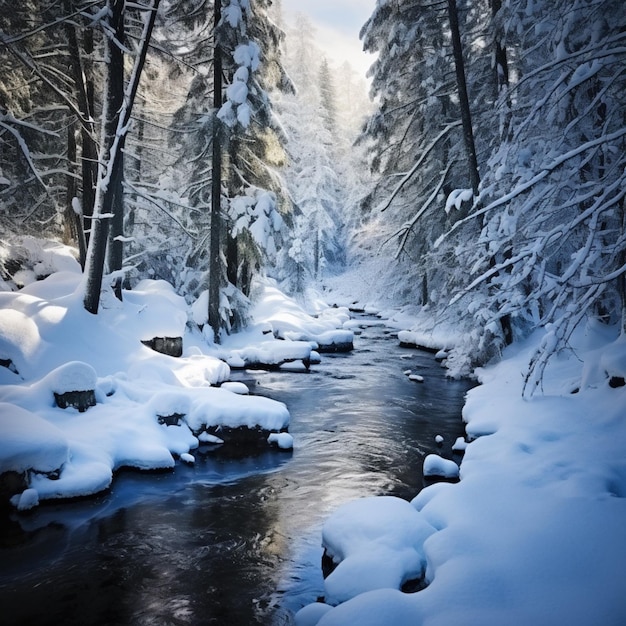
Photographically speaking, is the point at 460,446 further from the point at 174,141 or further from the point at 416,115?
the point at 174,141

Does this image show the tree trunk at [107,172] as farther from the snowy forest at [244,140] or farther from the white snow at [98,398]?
the white snow at [98,398]

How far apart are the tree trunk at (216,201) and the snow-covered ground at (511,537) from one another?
10938 millimetres

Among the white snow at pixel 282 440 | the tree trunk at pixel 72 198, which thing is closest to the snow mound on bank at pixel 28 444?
the white snow at pixel 282 440

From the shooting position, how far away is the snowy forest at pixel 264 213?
555 centimetres

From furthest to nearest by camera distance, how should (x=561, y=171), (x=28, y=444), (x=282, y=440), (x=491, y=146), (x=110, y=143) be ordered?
1. (x=491, y=146)
2. (x=110, y=143)
3. (x=282, y=440)
4. (x=561, y=171)
5. (x=28, y=444)

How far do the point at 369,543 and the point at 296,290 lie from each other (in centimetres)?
2763

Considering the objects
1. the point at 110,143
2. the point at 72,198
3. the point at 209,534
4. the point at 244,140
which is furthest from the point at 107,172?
the point at 209,534

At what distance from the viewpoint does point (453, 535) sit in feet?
13.9

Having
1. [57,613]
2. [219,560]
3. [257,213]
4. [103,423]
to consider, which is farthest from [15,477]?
[257,213]

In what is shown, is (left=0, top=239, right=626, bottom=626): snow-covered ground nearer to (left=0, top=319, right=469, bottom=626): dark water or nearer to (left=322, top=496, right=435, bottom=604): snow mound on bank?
(left=322, top=496, right=435, bottom=604): snow mound on bank

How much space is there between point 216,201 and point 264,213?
5.81 feet

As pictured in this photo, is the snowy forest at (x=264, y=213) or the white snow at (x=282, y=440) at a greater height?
the snowy forest at (x=264, y=213)

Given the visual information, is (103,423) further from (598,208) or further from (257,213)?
(257,213)

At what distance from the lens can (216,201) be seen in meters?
15.8
